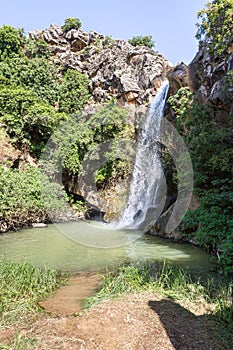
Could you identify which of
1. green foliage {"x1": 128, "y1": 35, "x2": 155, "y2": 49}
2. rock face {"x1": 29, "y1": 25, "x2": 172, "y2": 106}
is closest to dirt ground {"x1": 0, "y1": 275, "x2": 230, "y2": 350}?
rock face {"x1": 29, "y1": 25, "x2": 172, "y2": 106}

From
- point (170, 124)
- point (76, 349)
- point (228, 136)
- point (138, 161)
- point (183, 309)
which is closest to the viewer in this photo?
point (76, 349)

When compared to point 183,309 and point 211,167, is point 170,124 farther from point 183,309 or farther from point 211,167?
point 183,309

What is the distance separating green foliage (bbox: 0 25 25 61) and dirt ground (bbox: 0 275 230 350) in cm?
1812

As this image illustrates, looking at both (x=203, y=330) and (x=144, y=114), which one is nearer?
(x=203, y=330)

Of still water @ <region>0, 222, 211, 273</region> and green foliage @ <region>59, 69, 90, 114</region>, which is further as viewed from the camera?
green foliage @ <region>59, 69, 90, 114</region>

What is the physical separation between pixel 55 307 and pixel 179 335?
180 cm

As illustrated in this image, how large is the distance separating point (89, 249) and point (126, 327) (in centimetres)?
499

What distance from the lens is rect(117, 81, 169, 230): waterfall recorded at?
37.6ft

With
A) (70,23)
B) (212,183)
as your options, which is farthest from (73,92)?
(212,183)

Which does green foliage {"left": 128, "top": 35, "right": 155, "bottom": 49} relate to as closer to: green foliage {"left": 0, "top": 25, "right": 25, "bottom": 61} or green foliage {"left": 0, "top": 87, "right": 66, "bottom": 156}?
green foliage {"left": 0, "top": 25, "right": 25, "bottom": 61}

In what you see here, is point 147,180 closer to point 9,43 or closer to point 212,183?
point 212,183

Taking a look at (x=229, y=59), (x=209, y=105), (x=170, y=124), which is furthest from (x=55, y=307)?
(x=170, y=124)

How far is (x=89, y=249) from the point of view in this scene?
802 cm

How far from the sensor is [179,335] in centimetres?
300
